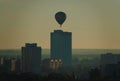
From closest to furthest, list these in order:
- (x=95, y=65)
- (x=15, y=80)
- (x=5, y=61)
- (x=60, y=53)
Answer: (x=15, y=80)
(x=95, y=65)
(x=5, y=61)
(x=60, y=53)

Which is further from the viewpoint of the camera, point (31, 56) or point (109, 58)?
point (31, 56)

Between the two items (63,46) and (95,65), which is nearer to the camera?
(95,65)

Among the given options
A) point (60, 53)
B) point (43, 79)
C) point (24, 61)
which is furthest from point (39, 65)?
point (43, 79)

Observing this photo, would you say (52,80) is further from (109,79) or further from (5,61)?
(5,61)

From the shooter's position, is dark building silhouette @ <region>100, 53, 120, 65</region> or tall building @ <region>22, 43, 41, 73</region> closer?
dark building silhouette @ <region>100, 53, 120, 65</region>

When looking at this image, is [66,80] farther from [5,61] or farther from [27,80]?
[5,61]

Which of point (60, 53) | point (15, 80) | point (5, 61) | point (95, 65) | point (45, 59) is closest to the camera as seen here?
point (15, 80)

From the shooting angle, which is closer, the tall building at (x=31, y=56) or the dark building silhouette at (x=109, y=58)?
the dark building silhouette at (x=109, y=58)

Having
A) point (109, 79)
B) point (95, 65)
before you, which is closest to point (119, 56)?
point (95, 65)

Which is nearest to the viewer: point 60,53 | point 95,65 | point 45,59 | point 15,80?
point 15,80
